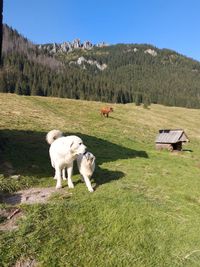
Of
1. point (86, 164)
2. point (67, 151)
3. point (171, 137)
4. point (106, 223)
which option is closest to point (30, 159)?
point (67, 151)

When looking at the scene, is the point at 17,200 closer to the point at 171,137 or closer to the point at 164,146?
the point at 164,146

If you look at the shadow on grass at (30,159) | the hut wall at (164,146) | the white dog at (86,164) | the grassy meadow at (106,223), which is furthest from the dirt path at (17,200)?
the hut wall at (164,146)

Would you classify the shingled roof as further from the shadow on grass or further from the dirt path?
the dirt path

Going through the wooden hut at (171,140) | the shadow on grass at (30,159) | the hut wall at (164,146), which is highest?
the shadow on grass at (30,159)

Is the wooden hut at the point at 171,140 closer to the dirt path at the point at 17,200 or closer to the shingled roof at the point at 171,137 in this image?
the shingled roof at the point at 171,137

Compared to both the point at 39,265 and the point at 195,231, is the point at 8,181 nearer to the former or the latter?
the point at 39,265

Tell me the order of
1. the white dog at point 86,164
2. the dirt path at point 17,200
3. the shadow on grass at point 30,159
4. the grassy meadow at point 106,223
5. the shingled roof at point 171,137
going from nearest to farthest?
the grassy meadow at point 106,223, the dirt path at point 17,200, the white dog at point 86,164, the shadow on grass at point 30,159, the shingled roof at point 171,137

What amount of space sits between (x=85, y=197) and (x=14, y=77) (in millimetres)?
146215

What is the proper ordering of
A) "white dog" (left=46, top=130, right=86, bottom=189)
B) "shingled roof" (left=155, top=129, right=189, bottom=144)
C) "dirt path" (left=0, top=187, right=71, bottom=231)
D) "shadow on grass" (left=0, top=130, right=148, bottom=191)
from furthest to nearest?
"shingled roof" (left=155, top=129, right=189, bottom=144)
"shadow on grass" (left=0, top=130, right=148, bottom=191)
"white dog" (left=46, top=130, right=86, bottom=189)
"dirt path" (left=0, top=187, right=71, bottom=231)

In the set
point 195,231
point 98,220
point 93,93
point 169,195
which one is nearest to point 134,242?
point 98,220

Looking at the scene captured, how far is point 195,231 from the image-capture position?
12086mm

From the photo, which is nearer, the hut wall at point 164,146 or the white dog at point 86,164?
the white dog at point 86,164

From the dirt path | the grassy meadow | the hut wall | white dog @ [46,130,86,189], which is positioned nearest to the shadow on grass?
the grassy meadow

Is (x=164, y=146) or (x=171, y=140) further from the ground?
(x=171, y=140)
